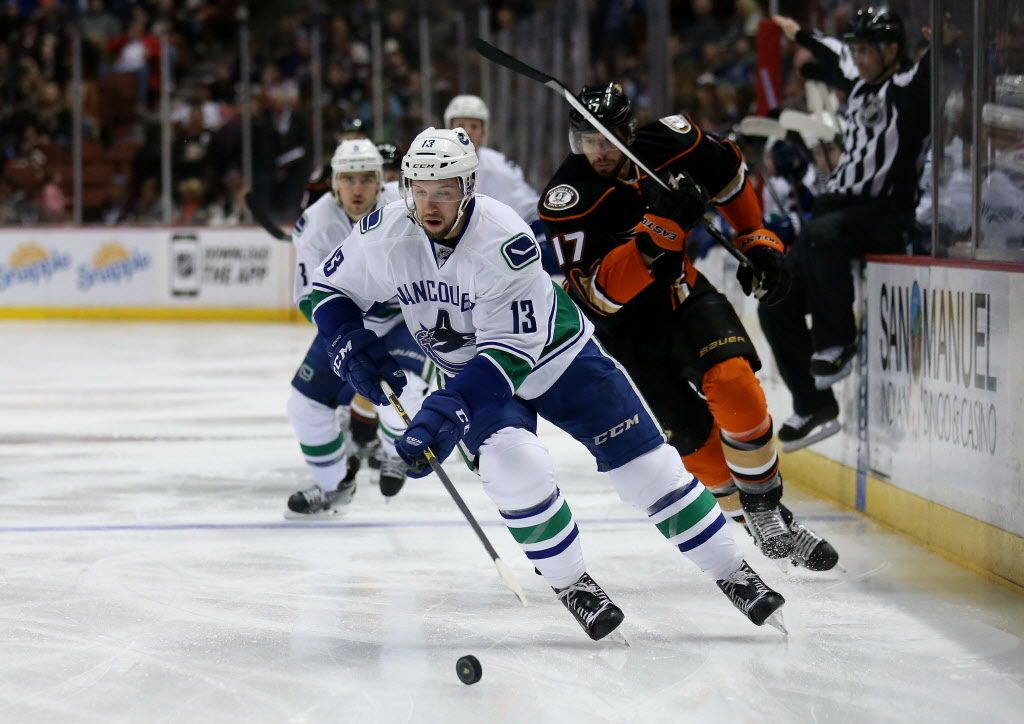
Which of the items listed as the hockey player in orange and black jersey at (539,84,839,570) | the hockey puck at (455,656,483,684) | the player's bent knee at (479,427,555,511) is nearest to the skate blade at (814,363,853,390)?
the hockey player in orange and black jersey at (539,84,839,570)

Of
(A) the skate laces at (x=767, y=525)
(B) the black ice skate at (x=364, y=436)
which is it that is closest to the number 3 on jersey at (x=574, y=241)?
(A) the skate laces at (x=767, y=525)

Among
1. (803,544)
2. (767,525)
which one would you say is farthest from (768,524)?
(803,544)

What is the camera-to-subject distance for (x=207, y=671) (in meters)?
2.93

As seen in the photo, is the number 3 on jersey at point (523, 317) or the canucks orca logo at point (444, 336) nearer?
the number 3 on jersey at point (523, 317)

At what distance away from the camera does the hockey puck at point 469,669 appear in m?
2.77

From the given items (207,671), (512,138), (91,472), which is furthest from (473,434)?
(512,138)

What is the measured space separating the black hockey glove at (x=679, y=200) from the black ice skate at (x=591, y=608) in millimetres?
899

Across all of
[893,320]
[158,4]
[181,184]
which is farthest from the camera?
[158,4]

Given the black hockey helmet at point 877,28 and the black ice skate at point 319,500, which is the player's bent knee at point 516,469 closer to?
the black ice skate at point 319,500

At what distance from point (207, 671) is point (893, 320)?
2.43m

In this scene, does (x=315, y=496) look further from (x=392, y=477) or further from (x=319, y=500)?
(x=392, y=477)

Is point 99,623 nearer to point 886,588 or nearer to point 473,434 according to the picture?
point 473,434

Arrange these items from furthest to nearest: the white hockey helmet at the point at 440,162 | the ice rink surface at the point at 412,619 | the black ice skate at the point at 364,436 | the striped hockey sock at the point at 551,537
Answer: the black ice skate at the point at 364,436, the striped hockey sock at the point at 551,537, the white hockey helmet at the point at 440,162, the ice rink surface at the point at 412,619

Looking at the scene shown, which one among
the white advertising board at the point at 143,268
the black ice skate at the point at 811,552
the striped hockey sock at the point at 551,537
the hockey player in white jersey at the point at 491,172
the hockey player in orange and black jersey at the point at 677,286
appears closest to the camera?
the striped hockey sock at the point at 551,537
